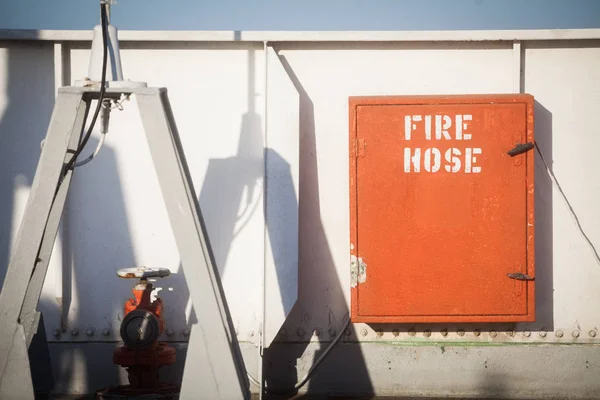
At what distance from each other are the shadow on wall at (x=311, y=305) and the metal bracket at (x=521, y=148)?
4.95 ft

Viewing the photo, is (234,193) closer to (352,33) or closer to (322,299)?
(322,299)

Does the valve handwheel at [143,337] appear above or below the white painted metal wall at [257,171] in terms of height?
below

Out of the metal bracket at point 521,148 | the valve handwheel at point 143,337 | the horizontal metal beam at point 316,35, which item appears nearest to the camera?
the valve handwheel at point 143,337

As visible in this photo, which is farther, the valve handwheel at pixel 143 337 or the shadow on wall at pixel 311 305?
the shadow on wall at pixel 311 305

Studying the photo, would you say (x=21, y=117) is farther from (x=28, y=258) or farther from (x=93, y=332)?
(x=28, y=258)

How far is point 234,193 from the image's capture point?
225 inches

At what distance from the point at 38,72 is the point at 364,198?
9.15 feet

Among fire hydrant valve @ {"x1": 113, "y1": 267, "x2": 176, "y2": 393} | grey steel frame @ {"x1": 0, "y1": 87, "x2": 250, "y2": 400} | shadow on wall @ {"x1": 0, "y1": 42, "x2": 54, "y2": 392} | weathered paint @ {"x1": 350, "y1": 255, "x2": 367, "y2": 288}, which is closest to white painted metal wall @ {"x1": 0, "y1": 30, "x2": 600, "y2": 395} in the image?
shadow on wall @ {"x1": 0, "y1": 42, "x2": 54, "y2": 392}

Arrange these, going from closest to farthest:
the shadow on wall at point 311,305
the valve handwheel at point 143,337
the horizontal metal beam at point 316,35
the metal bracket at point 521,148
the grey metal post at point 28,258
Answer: the grey metal post at point 28,258, the valve handwheel at point 143,337, the metal bracket at point 521,148, the horizontal metal beam at point 316,35, the shadow on wall at point 311,305

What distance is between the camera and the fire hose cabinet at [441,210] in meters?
5.39

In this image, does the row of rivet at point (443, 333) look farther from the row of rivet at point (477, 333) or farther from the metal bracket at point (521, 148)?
the metal bracket at point (521, 148)

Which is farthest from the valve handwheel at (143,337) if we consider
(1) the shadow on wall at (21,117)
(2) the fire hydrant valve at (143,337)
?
(1) the shadow on wall at (21,117)

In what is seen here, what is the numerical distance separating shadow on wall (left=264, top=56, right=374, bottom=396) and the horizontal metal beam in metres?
0.28

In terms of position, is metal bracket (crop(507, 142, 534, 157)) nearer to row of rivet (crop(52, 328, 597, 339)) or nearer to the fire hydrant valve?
Answer: row of rivet (crop(52, 328, 597, 339))
